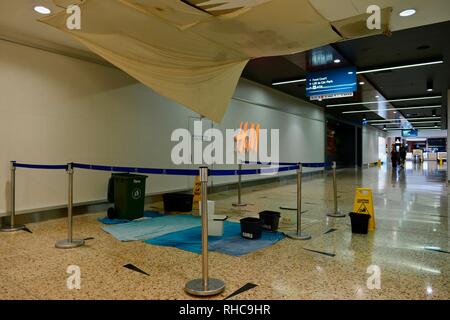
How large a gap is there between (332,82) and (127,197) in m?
5.59

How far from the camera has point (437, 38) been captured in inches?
227

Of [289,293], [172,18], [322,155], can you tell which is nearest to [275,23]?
[172,18]

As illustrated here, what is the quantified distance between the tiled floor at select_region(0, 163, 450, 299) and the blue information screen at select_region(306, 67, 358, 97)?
3849 mm

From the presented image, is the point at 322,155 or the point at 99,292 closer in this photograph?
the point at 99,292

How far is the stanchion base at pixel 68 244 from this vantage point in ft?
10.8

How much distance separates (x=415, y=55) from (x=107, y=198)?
725cm

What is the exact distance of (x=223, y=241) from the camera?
3549 mm

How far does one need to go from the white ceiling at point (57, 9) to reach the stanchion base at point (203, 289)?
3.17m

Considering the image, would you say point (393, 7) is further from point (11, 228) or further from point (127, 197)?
point (11, 228)

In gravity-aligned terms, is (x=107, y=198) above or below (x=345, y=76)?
below

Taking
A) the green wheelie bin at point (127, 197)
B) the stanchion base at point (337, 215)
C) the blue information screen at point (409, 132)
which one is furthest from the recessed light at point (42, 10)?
the blue information screen at point (409, 132)

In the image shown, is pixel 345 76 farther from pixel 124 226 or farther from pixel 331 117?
pixel 331 117

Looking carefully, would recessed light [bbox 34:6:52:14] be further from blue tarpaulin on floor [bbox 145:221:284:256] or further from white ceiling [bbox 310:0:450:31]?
white ceiling [bbox 310:0:450:31]

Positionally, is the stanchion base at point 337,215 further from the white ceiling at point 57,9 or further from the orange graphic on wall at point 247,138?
the orange graphic on wall at point 247,138
